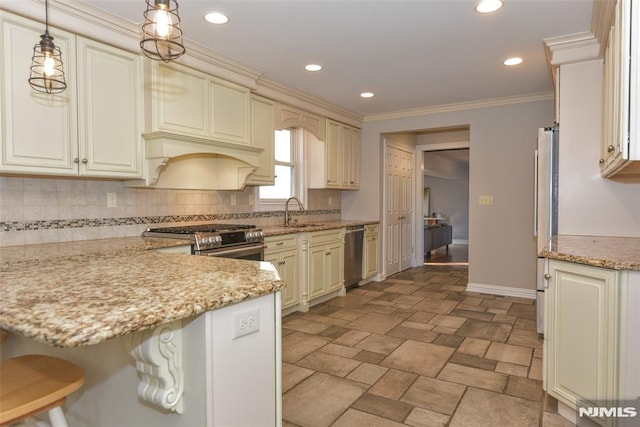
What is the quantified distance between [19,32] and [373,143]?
4350 millimetres

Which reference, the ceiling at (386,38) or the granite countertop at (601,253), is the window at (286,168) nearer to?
the ceiling at (386,38)

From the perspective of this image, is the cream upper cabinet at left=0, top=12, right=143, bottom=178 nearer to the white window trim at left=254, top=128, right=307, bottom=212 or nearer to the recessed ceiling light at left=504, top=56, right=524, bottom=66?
the white window trim at left=254, top=128, right=307, bottom=212

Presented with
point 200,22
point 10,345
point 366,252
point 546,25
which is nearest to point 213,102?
point 200,22

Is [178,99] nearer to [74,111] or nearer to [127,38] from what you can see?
[127,38]

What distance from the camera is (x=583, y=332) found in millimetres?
Answer: 2012

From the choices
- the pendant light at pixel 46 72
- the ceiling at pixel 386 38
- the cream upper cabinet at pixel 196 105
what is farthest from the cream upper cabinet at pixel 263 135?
the pendant light at pixel 46 72

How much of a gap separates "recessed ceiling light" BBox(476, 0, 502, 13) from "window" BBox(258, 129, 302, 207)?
2.77 meters

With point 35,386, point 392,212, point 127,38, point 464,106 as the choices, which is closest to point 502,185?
point 464,106

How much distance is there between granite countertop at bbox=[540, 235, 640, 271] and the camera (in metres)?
1.84

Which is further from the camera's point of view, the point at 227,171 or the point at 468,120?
the point at 468,120

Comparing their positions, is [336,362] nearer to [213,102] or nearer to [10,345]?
[10,345]

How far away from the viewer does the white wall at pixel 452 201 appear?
1156 centimetres

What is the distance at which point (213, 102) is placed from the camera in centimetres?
343

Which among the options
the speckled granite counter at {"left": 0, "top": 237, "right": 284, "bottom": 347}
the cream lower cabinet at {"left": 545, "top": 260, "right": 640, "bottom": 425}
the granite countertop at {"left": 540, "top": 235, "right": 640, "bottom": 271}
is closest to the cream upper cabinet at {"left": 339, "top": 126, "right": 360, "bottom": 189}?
the granite countertop at {"left": 540, "top": 235, "right": 640, "bottom": 271}
